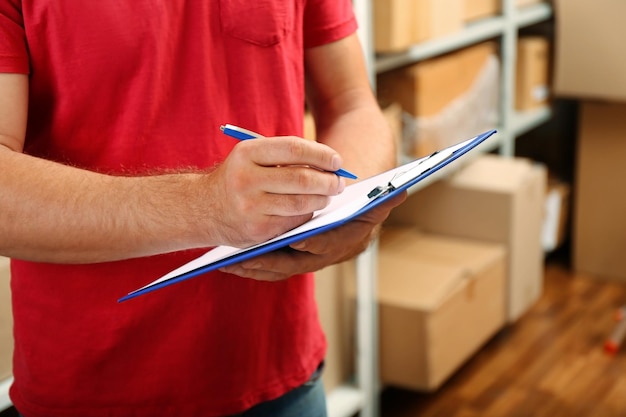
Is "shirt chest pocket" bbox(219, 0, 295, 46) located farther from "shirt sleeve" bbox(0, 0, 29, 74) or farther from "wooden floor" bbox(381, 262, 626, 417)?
"wooden floor" bbox(381, 262, 626, 417)

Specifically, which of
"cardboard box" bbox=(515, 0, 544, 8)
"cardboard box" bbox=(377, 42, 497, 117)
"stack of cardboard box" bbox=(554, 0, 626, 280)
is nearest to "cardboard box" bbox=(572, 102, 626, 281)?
"stack of cardboard box" bbox=(554, 0, 626, 280)

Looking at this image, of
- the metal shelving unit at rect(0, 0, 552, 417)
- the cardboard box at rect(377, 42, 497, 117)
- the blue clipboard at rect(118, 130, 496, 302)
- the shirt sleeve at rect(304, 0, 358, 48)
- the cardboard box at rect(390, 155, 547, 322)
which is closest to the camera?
the blue clipboard at rect(118, 130, 496, 302)

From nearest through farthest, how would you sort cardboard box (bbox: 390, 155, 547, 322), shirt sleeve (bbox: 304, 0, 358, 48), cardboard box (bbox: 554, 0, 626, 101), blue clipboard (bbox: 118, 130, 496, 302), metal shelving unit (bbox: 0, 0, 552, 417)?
blue clipboard (bbox: 118, 130, 496, 302) → shirt sleeve (bbox: 304, 0, 358, 48) → metal shelving unit (bbox: 0, 0, 552, 417) → cardboard box (bbox: 390, 155, 547, 322) → cardboard box (bbox: 554, 0, 626, 101)

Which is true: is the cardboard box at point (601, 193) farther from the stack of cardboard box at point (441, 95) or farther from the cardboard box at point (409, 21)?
the cardboard box at point (409, 21)

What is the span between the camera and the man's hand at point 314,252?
0.86 metres

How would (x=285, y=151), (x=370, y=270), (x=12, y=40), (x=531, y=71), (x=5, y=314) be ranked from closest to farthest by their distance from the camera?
(x=285, y=151), (x=12, y=40), (x=5, y=314), (x=370, y=270), (x=531, y=71)

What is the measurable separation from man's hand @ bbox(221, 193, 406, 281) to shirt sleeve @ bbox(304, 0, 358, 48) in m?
0.31

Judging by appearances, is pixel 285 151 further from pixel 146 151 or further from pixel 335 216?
pixel 146 151

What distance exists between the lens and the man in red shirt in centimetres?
80

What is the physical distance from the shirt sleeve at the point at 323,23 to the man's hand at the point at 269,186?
38cm

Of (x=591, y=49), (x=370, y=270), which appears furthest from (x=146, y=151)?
(x=591, y=49)

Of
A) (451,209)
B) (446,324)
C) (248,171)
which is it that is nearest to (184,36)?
(248,171)

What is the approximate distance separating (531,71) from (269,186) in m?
2.54

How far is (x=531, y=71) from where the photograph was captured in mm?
3100
